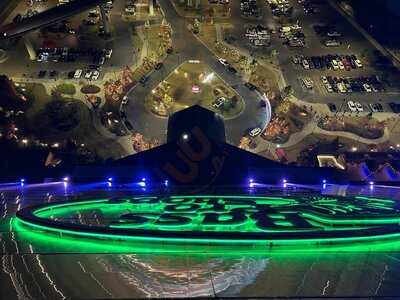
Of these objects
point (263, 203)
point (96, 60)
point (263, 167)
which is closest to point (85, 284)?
point (263, 203)

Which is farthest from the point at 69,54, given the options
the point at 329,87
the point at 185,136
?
the point at 329,87

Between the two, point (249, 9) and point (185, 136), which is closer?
point (185, 136)

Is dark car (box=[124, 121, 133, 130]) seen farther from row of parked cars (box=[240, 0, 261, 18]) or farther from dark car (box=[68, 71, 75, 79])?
row of parked cars (box=[240, 0, 261, 18])

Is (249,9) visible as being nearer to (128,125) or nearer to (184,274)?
(128,125)

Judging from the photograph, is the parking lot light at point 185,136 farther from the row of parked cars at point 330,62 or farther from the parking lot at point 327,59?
the row of parked cars at point 330,62

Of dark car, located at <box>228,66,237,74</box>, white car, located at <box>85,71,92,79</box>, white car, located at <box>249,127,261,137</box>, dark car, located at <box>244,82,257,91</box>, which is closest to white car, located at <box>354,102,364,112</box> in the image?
dark car, located at <box>244,82,257,91</box>

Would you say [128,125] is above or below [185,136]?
below

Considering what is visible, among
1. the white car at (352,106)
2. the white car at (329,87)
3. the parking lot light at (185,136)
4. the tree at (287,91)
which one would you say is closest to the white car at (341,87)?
the white car at (329,87)
